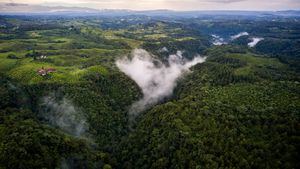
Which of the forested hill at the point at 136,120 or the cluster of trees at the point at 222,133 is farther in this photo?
the forested hill at the point at 136,120

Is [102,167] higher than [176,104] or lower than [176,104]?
lower

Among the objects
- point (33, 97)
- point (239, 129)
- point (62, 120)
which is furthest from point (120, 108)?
point (239, 129)

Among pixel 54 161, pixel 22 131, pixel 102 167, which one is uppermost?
pixel 22 131

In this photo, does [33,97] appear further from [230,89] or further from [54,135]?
[230,89]

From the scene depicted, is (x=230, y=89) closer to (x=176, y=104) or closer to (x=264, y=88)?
(x=264, y=88)

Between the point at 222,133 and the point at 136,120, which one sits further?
the point at 136,120

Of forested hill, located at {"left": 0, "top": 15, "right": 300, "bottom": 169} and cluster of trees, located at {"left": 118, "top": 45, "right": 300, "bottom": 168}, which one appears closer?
cluster of trees, located at {"left": 118, "top": 45, "right": 300, "bottom": 168}

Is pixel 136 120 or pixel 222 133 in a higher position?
pixel 222 133

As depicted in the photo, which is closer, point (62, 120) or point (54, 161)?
point (54, 161)

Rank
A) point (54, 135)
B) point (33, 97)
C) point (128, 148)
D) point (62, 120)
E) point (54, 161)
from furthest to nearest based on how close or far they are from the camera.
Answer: point (33, 97) → point (62, 120) → point (128, 148) → point (54, 135) → point (54, 161)

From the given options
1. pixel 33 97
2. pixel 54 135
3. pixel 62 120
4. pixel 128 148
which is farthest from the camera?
pixel 33 97
